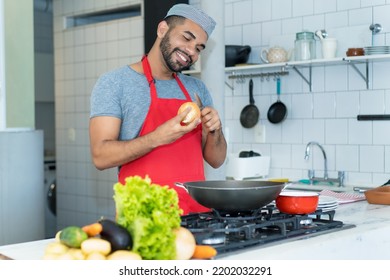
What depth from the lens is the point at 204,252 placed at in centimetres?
141

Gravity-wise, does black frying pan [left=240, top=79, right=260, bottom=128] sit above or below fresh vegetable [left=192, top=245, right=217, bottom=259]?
above

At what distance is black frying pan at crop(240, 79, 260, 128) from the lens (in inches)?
179

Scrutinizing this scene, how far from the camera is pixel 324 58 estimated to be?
3.93 meters

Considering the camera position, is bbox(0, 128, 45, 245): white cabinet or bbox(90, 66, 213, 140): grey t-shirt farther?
bbox(0, 128, 45, 245): white cabinet

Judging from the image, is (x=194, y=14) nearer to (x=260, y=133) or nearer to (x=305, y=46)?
(x=305, y=46)

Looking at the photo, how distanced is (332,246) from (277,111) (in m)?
2.75

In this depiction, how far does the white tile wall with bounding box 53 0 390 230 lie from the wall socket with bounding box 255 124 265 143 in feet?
0.11

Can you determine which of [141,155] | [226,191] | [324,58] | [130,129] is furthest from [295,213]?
[324,58]

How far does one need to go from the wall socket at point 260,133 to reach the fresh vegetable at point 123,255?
330cm

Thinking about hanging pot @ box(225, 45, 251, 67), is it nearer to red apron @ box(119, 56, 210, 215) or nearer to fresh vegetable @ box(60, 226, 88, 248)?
red apron @ box(119, 56, 210, 215)

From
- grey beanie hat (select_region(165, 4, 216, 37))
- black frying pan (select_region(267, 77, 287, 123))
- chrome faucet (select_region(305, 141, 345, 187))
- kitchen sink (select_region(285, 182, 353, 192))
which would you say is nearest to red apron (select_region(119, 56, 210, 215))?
grey beanie hat (select_region(165, 4, 216, 37))

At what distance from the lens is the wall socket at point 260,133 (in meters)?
4.53

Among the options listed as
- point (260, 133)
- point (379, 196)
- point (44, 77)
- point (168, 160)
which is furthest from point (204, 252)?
point (44, 77)

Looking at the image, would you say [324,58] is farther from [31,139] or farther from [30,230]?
[30,230]
